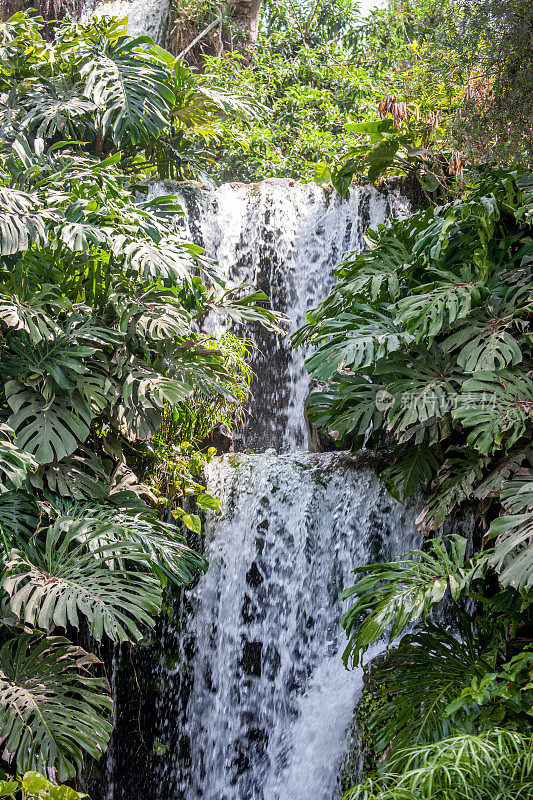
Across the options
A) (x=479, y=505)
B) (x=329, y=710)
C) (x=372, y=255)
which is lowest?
(x=329, y=710)

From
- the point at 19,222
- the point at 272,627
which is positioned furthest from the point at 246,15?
the point at 272,627

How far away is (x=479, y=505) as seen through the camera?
3240mm

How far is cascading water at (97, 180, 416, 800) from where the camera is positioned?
138 inches

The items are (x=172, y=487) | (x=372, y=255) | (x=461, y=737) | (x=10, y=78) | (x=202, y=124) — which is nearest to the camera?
(x=461, y=737)

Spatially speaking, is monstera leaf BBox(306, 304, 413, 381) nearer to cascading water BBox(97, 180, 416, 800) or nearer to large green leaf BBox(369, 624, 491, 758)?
cascading water BBox(97, 180, 416, 800)

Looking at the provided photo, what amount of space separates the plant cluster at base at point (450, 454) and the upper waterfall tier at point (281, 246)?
5.80 ft

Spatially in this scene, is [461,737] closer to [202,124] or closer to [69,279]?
[69,279]

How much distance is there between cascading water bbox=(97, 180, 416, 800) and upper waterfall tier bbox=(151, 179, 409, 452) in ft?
4.40

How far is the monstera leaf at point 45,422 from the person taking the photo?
3.16 m

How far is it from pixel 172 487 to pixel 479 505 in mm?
1725

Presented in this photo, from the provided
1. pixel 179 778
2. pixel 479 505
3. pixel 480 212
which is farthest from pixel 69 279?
pixel 179 778

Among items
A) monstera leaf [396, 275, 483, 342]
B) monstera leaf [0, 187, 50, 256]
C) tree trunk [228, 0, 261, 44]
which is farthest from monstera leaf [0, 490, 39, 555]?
tree trunk [228, 0, 261, 44]

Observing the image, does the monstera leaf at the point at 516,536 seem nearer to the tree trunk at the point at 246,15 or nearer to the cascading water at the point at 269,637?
the cascading water at the point at 269,637

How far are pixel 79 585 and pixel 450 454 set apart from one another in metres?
1.77
